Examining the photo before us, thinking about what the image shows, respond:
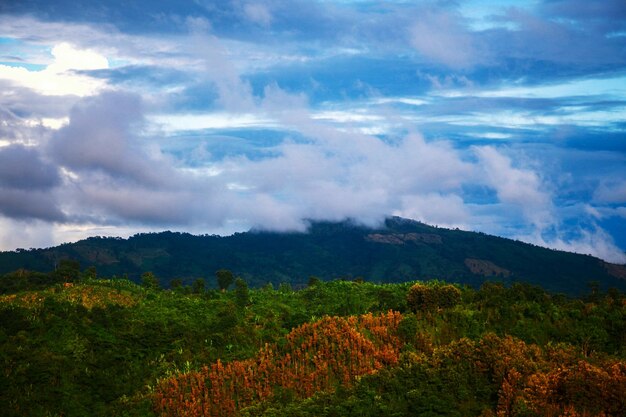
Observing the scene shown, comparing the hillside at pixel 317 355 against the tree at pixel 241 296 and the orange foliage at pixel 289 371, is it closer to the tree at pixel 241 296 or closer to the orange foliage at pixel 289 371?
the orange foliage at pixel 289 371

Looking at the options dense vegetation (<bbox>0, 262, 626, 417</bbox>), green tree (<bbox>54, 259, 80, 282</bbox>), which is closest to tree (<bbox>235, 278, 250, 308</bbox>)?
dense vegetation (<bbox>0, 262, 626, 417</bbox>)

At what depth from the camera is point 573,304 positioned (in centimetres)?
3575

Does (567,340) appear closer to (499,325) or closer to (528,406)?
(499,325)

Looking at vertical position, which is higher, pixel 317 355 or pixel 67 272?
pixel 67 272

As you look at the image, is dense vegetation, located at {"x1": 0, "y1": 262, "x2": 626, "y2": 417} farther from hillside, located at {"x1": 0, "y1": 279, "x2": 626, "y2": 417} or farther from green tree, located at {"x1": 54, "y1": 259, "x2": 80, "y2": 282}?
green tree, located at {"x1": 54, "y1": 259, "x2": 80, "y2": 282}

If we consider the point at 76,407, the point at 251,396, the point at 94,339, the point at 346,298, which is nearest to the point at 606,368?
the point at 251,396

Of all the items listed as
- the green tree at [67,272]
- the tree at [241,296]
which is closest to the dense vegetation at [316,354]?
the tree at [241,296]

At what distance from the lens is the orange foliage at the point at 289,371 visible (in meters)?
28.9

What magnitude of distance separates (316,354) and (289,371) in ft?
6.62

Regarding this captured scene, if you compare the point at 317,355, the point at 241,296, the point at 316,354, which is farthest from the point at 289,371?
the point at 241,296

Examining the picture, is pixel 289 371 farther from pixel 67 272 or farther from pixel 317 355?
pixel 67 272

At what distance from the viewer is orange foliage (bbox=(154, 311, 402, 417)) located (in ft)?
94.8

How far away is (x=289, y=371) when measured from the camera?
99.8ft

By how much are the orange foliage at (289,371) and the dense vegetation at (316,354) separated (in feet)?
0.24
